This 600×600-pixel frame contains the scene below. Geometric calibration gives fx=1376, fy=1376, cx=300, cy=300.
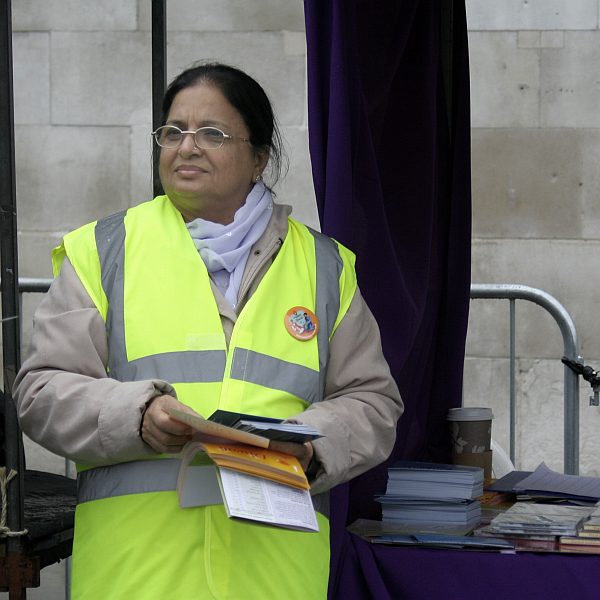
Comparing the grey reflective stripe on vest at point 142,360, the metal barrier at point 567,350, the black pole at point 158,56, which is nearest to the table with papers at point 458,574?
the grey reflective stripe on vest at point 142,360

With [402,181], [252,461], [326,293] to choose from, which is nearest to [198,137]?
[326,293]

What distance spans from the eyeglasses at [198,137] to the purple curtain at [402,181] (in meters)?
0.39

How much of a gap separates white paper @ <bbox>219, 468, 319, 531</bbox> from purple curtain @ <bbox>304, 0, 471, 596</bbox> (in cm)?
75

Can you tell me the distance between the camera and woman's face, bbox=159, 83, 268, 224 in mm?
3123

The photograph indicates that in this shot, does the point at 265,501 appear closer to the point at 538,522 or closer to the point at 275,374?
the point at 275,374

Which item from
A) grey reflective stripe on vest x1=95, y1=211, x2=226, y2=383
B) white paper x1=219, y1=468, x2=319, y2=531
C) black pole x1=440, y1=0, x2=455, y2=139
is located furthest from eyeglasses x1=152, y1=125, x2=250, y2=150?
black pole x1=440, y1=0, x2=455, y2=139

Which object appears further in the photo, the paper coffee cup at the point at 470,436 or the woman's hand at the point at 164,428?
the paper coffee cup at the point at 470,436

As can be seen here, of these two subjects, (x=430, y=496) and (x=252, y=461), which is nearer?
(x=252, y=461)

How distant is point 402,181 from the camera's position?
13.7ft

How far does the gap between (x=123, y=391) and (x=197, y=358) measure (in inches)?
8.7

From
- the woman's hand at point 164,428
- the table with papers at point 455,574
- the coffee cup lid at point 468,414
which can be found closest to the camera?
the woman's hand at point 164,428

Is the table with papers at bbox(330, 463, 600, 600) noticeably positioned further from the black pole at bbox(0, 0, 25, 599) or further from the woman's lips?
the woman's lips

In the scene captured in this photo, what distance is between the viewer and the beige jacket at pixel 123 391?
2.77m

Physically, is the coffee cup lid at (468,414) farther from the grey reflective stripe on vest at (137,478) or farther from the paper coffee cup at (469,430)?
the grey reflective stripe on vest at (137,478)
